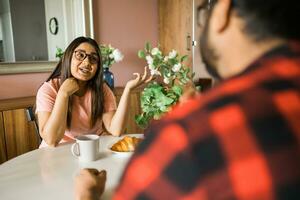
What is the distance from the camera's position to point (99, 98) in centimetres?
173

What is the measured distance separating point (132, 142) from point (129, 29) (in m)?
2.13

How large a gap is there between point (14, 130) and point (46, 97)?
2.77 feet

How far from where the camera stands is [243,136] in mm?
370

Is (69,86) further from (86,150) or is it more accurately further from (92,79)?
(86,150)

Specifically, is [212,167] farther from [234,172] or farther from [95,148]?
[95,148]

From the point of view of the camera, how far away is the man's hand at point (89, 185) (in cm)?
81

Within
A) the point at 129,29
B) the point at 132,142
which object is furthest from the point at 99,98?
the point at 129,29

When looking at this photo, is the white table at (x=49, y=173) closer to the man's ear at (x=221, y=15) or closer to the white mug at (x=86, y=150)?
the white mug at (x=86, y=150)

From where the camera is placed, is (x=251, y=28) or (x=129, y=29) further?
(x=129, y=29)

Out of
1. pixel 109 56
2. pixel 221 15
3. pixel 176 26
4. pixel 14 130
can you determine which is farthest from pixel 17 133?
pixel 221 15

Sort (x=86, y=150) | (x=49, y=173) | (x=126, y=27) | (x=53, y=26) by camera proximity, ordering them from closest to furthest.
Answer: (x=49, y=173), (x=86, y=150), (x=53, y=26), (x=126, y=27)

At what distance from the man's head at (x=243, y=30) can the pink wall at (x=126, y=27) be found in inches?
99.2

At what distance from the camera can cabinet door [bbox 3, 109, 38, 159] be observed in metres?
2.20

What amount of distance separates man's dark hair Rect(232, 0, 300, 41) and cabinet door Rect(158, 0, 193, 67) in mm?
2699
